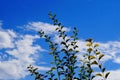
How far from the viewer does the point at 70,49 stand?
13.0m

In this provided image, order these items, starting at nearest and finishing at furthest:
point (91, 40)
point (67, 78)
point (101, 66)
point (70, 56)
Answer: point (101, 66)
point (91, 40)
point (67, 78)
point (70, 56)

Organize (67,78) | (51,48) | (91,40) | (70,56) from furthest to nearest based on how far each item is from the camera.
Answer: (51,48), (70,56), (67,78), (91,40)

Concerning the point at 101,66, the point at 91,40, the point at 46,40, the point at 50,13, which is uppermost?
the point at 50,13

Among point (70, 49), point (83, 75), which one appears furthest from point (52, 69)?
point (83, 75)

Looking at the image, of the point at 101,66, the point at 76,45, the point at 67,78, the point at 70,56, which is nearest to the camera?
the point at 101,66

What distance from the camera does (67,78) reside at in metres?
11.2

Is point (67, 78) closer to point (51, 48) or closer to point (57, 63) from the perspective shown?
point (57, 63)

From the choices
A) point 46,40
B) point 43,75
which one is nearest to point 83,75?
point 43,75

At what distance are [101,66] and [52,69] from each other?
830 centimetres

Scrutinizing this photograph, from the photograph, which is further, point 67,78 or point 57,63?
point 57,63

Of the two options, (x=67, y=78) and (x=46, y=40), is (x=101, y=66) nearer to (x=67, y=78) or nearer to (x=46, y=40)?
(x=67, y=78)

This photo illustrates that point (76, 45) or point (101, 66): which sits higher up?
point (76, 45)

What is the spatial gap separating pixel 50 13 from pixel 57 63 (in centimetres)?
307

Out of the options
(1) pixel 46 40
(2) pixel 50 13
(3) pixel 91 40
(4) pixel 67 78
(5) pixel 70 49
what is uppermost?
(2) pixel 50 13
